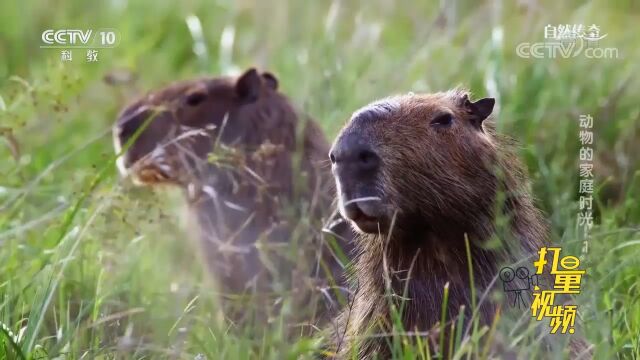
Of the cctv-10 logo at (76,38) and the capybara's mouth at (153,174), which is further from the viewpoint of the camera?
the capybara's mouth at (153,174)

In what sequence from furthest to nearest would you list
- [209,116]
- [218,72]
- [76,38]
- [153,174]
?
[218,72]
[209,116]
[153,174]
[76,38]

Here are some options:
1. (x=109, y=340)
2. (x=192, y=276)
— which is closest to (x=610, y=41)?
(x=192, y=276)

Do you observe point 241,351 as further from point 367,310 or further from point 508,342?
point 508,342

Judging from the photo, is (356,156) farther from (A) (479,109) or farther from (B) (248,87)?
(B) (248,87)

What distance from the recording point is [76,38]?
14.6 feet

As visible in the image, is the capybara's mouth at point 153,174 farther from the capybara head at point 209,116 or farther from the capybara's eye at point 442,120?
the capybara's eye at point 442,120

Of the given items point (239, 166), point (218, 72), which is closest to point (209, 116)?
point (239, 166)

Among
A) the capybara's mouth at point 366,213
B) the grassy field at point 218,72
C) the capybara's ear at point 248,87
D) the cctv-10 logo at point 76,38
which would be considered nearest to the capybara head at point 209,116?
the capybara's ear at point 248,87

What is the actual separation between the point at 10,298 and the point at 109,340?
341 mm

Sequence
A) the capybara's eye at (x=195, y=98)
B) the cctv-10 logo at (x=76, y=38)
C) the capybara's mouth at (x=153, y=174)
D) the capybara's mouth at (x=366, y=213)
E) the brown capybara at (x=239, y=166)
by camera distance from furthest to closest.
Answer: the capybara's eye at (x=195, y=98) → the capybara's mouth at (x=153, y=174) → the brown capybara at (x=239, y=166) → the cctv-10 logo at (x=76, y=38) → the capybara's mouth at (x=366, y=213)

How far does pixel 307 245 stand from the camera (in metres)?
4.57

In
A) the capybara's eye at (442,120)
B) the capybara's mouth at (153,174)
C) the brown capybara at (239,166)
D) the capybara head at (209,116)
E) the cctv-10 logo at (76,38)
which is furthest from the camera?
the capybara head at (209,116)

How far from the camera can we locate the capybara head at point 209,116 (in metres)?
5.17

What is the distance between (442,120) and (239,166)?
107 centimetres
